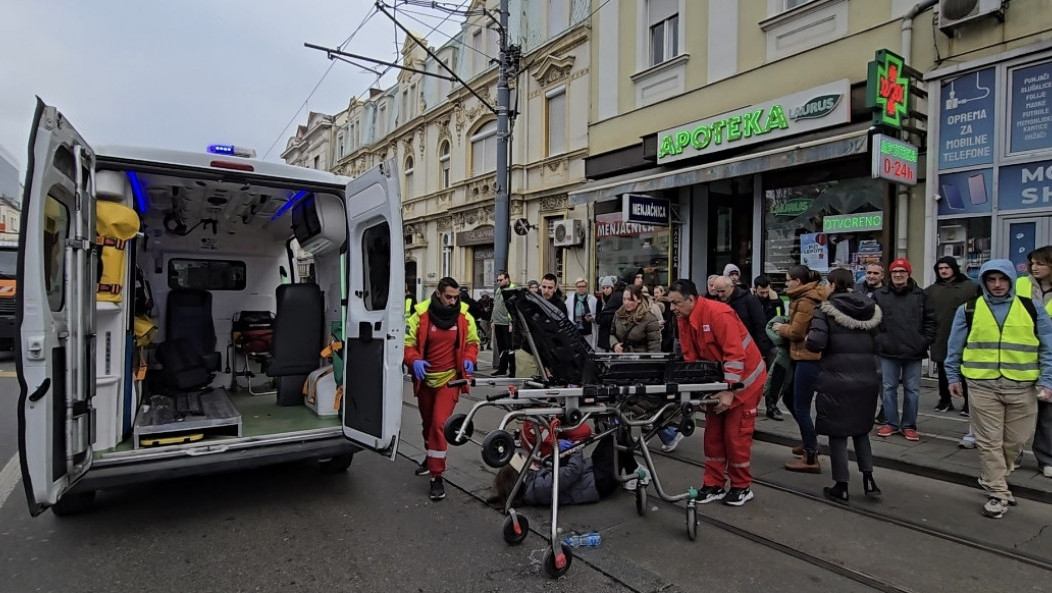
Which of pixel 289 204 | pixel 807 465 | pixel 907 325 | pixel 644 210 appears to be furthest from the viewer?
pixel 644 210

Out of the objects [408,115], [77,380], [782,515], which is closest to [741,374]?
[782,515]

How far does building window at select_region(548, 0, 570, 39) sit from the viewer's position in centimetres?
1581

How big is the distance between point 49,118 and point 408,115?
73.6ft

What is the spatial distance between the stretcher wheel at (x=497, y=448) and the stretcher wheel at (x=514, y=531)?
0.48m

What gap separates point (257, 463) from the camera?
14.0 feet

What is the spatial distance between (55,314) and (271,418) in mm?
2462

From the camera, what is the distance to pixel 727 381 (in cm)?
430

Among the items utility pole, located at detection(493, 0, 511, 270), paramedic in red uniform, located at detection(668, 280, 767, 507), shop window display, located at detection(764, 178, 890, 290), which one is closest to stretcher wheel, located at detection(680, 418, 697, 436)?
paramedic in red uniform, located at detection(668, 280, 767, 507)

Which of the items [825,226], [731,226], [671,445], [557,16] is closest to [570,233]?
[731,226]

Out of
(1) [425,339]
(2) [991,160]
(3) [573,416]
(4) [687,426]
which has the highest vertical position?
(2) [991,160]

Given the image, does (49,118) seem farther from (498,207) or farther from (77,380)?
(498,207)

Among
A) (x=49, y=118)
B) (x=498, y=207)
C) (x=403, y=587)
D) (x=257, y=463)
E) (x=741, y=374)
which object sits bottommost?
(x=403, y=587)

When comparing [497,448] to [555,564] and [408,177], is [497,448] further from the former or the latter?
[408,177]

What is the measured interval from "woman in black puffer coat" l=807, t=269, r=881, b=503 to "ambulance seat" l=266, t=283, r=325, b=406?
15.0 feet
